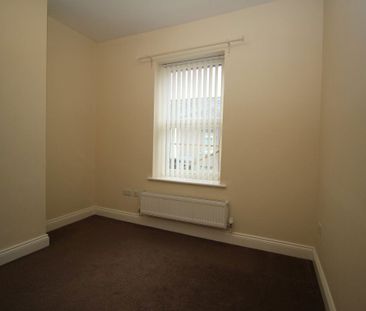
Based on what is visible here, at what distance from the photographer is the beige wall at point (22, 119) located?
203 centimetres

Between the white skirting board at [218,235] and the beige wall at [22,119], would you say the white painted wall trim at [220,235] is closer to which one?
the white skirting board at [218,235]

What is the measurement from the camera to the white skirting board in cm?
197

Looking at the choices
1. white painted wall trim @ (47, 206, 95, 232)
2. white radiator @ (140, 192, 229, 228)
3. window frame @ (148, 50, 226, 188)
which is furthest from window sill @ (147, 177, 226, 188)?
white painted wall trim @ (47, 206, 95, 232)

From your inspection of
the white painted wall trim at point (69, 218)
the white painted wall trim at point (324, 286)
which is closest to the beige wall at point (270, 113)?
the white painted wall trim at point (324, 286)

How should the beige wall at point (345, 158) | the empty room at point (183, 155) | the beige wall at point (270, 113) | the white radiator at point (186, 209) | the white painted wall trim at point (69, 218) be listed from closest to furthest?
the beige wall at point (345, 158) < the empty room at point (183, 155) < the beige wall at point (270, 113) < the white radiator at point (186, 209) < the white painted wall trim at point (69, 218)

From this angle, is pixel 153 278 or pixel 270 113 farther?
pixel 270 113

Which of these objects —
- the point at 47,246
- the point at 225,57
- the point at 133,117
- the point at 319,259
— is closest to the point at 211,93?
the point at 225,57

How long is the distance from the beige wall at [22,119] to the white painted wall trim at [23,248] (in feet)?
0.16

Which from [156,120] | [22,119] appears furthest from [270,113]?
[22,119]

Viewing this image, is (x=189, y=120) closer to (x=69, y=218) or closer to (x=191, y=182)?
(x=191, y=182)

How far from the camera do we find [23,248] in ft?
7.21

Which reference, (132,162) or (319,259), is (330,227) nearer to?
(319,259)

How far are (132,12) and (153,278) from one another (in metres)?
3.09

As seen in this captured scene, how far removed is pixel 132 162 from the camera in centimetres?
327
